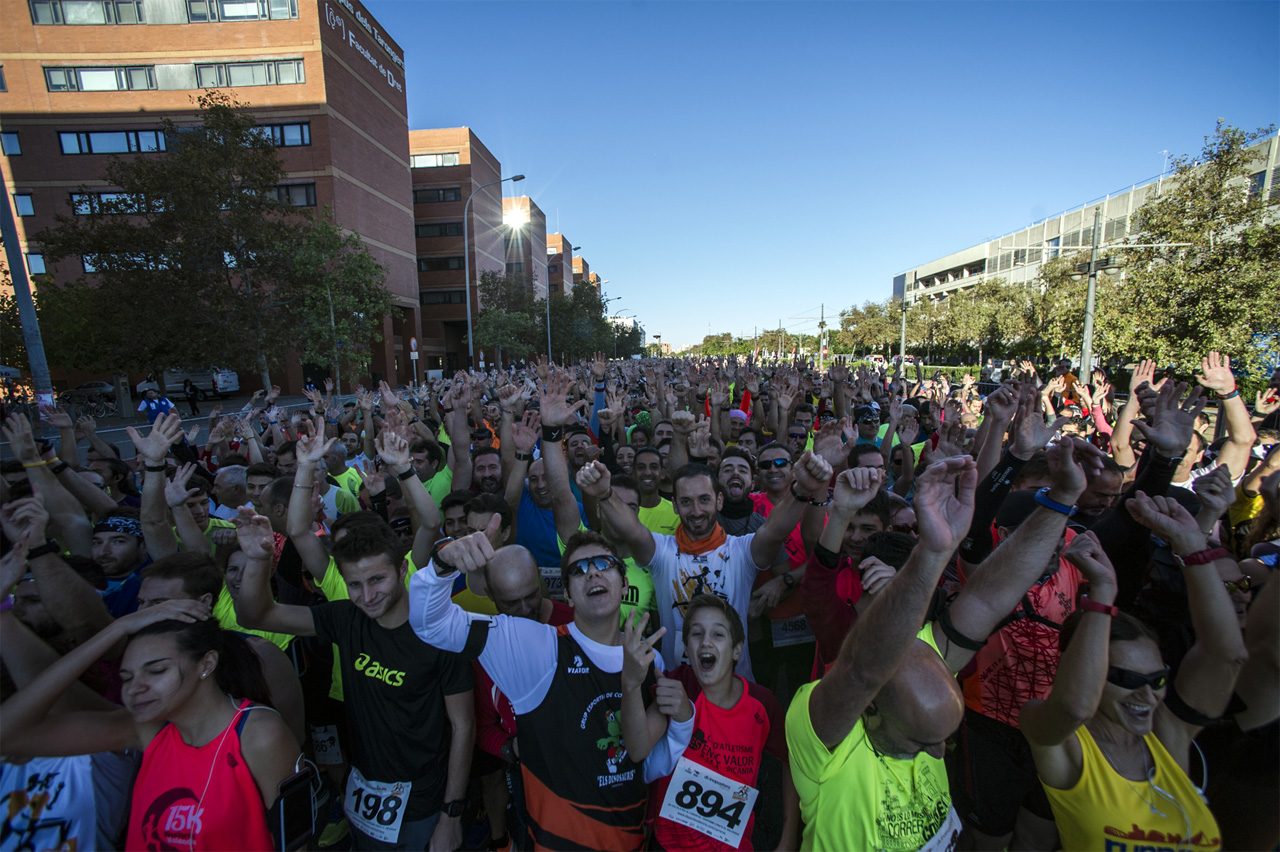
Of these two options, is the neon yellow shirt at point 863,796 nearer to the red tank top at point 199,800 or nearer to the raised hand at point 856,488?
the raised hand at point 856,488

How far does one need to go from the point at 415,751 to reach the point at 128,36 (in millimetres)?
44675

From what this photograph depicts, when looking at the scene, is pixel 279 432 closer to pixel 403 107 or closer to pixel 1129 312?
pixel 1129 312

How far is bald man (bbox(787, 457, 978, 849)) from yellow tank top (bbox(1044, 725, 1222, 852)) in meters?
0.43

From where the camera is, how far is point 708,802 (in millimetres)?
2156

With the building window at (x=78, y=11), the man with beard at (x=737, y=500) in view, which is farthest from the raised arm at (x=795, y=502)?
the building window at (x=78, y=11)

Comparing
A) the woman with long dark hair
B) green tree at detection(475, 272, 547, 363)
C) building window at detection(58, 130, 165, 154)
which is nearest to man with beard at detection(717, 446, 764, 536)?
the woman with long dark hair

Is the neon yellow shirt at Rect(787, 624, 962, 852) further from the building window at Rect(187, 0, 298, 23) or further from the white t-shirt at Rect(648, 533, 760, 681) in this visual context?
the building window at Rect(187, 0, 298, 23)

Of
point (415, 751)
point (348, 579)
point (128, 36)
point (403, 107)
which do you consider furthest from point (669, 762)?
point (403, 107)

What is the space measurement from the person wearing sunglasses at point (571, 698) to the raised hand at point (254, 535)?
34.4 inches

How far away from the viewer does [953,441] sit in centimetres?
525

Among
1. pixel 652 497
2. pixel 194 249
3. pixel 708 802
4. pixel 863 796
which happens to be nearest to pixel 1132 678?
pixel 863 796

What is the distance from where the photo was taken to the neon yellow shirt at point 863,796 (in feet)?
5.82

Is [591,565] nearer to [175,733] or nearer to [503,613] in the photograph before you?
[503,613]

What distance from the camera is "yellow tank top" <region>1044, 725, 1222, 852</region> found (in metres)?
1.86
